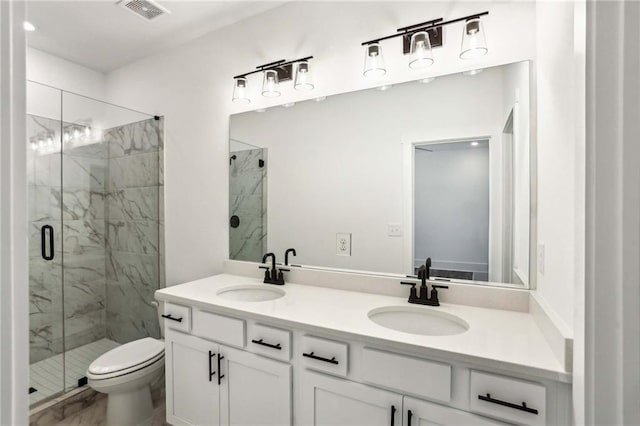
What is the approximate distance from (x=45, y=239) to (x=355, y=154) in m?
2.31

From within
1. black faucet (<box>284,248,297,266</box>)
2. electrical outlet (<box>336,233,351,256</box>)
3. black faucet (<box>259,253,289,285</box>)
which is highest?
electrical outlet (<box>336,233,351,256</box>)

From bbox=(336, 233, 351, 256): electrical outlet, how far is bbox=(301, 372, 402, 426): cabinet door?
728mm

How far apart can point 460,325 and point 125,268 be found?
2645 millimetres

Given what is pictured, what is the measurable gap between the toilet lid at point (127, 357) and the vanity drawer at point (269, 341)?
869 mm

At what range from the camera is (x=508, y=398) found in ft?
3.26

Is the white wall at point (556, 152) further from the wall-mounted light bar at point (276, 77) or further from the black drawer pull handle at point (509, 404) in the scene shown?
the wall-mounted light bar at point (276, 77)

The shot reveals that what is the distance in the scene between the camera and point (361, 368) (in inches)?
47.8

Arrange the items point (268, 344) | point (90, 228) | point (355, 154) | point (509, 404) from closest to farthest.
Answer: point (509, 404) < point (268, 344) < point (355, 154) < point (90, 228)

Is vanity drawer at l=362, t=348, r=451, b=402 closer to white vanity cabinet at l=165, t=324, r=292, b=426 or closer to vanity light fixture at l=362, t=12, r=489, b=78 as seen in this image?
white vanity cabinet at l=165, t=324, r=292, b=426

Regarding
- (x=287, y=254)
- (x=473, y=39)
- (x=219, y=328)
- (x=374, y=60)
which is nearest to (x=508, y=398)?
(x=219, y=328)

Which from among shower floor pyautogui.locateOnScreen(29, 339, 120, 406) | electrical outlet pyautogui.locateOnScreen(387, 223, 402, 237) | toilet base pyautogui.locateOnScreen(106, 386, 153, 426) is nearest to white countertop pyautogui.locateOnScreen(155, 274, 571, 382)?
electrical outlet pyautogui.locateOnScreen(387, 223, 402, 237)

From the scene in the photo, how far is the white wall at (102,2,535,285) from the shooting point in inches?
61.4

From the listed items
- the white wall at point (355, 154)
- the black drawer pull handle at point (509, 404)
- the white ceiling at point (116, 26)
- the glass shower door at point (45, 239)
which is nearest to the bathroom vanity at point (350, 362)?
the black drawer pull handle at point (509, 404)

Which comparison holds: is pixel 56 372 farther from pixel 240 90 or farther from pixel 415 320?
pixel 415 320
